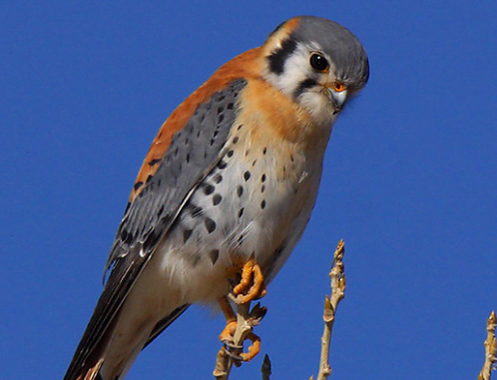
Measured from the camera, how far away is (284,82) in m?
3.93

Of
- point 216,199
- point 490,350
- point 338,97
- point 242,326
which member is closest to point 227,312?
point 216,199

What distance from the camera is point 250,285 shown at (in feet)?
12.4

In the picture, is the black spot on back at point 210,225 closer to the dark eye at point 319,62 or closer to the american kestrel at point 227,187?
the american kestrel at point 227,187

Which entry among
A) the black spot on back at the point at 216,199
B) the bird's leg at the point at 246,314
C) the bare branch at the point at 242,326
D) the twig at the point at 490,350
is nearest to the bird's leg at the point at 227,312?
the bird's leg at the point at 246,314

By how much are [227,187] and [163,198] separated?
0.43 metres

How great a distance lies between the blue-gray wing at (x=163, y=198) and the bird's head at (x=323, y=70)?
0.27 meters

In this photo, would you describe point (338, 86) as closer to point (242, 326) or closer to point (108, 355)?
point (242, 326)

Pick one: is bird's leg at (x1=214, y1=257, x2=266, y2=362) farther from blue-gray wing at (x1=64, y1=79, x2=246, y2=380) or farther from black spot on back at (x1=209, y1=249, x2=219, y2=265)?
blue-gray wing at (x1=64, y1=79, x2=246, y2=380)

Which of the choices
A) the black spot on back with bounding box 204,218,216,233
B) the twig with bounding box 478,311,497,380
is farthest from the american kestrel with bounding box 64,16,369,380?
the twig with bounding box 478,311,497,380

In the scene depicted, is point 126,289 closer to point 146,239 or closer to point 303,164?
point 146,239

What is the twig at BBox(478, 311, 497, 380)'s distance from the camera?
2.40m

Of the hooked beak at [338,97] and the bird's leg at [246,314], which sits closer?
the bird's leg at [246,314]

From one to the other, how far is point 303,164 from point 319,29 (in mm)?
673

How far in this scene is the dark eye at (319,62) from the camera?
12.7 ft
